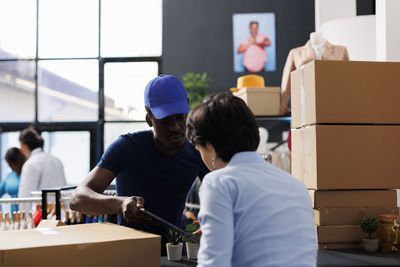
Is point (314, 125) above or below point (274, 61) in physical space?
below

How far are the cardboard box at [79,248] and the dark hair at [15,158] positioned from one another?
10.2 ft

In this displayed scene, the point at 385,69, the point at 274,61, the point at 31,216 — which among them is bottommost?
the point at 31,216

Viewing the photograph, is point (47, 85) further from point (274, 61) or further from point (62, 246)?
point (62, 246)

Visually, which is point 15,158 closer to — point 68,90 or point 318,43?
point 318,43

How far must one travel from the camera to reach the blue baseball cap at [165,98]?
69.7 inches

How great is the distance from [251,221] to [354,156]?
3.59 feet

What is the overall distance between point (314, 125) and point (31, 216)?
2292mm

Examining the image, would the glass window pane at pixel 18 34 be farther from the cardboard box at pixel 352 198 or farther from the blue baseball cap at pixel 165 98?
the cardboard box at pixel 352 198

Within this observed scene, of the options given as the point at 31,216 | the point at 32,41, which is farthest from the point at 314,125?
the point at 32,41

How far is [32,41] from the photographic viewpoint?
7.17m

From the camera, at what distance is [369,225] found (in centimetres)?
194

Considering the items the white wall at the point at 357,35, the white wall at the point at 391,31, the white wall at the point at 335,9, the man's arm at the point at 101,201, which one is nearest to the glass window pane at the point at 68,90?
the white wall at the point at 335,9

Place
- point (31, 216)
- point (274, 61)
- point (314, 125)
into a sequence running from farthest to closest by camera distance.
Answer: point (274, 61) < point (31, 216) < point (314, 125)

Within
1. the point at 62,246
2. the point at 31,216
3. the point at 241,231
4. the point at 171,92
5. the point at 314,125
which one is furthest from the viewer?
the point at 31,216
